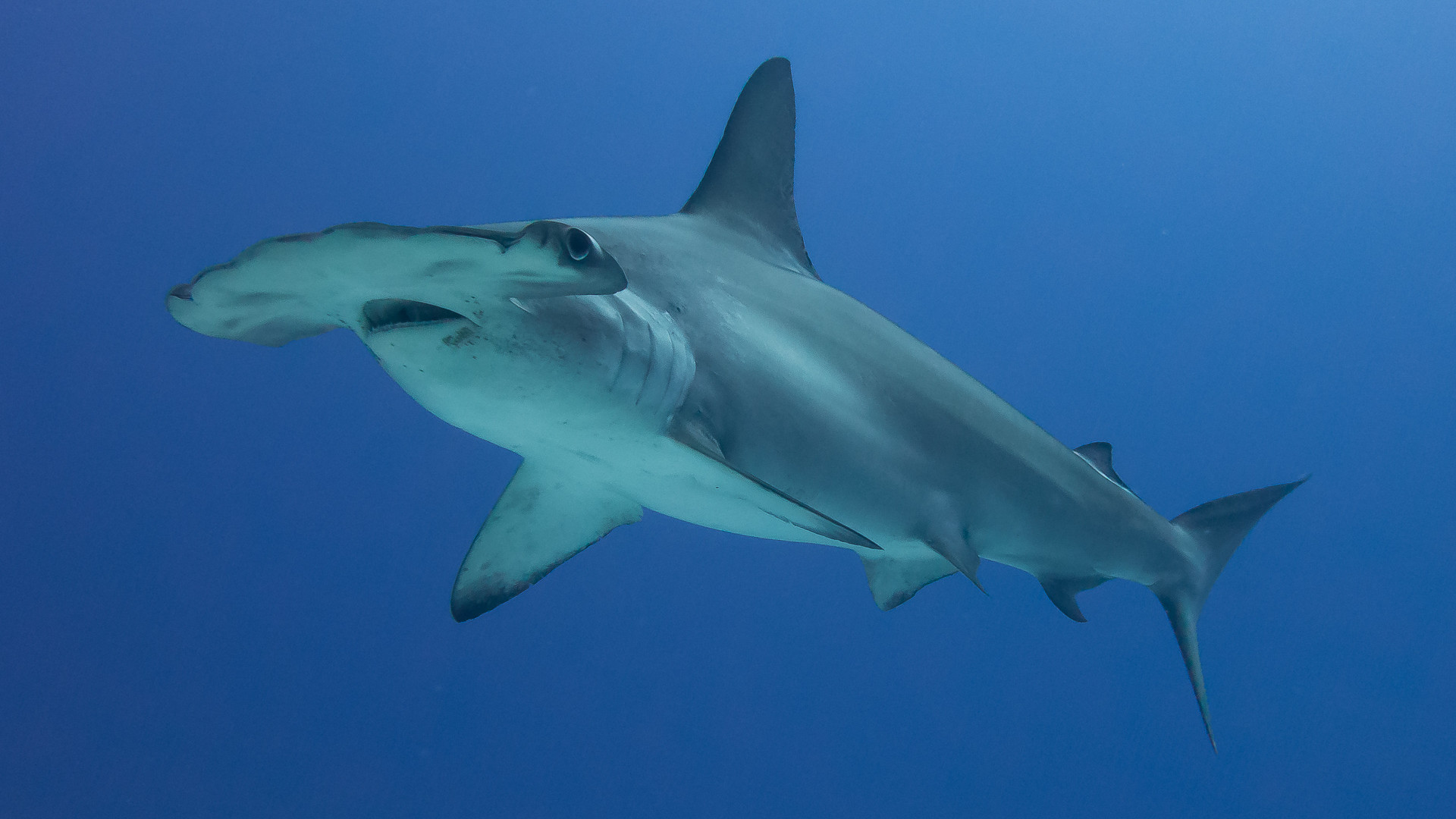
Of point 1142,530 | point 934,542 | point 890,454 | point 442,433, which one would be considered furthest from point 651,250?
point 442,433

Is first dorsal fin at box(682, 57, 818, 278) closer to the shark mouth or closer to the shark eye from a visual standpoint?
the shark mouth

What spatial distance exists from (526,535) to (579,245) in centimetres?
171

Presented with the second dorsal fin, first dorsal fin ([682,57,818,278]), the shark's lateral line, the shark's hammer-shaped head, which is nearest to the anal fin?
the shark's lateral line

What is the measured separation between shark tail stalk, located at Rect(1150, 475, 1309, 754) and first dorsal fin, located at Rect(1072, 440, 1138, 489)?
0.38 m

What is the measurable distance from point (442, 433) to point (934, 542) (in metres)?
5.26

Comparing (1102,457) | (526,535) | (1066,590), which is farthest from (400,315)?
(1102,457)

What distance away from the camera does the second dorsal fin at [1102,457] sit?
3191mm

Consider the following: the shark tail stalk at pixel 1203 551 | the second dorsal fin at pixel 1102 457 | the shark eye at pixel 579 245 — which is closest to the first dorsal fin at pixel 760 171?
the second dorsal fin at pixel 1102 457

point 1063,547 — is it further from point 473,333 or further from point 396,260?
point 396,260

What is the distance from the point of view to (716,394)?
6.79ft

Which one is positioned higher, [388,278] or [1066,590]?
[388,278]

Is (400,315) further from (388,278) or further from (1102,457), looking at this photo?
(1102,457)

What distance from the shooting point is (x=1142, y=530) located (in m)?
3.13

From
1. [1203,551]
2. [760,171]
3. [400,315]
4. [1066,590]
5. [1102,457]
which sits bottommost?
[1066,590]
